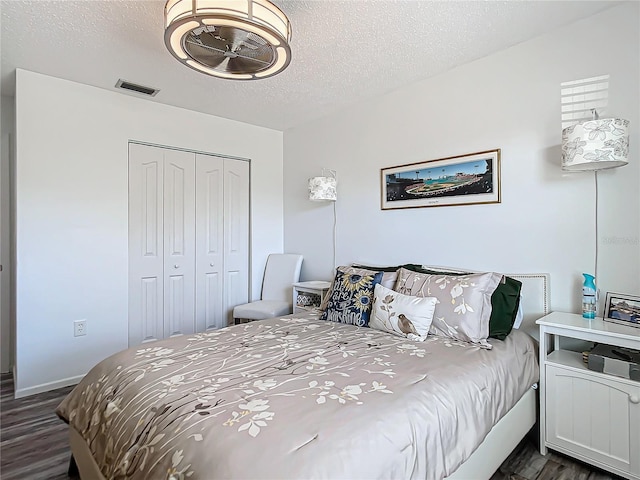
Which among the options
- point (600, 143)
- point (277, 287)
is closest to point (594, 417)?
point (600, 143)

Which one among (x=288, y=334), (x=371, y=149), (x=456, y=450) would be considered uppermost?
(x=371, y=149)

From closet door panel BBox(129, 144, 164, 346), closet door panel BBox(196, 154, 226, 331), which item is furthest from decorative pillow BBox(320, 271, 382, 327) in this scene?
closet door panel BBox(129, 144, 164, 346)

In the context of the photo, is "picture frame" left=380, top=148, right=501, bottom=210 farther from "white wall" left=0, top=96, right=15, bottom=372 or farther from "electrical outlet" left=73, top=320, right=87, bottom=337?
"white wall" left=0, top=96, right=15, bottom=372

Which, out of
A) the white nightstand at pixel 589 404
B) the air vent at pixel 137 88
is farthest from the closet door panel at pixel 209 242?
the white nightstand at pixel 589 404

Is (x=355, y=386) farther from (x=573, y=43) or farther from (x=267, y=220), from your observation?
(x=267, y=220)

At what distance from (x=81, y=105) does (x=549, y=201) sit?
12.1ft

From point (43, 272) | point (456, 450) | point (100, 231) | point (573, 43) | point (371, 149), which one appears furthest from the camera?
point (371, 149)

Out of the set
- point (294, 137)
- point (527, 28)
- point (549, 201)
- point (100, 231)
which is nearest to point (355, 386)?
point (549, 201)

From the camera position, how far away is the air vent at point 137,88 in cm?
289

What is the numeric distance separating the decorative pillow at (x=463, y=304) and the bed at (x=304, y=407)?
0.07 m

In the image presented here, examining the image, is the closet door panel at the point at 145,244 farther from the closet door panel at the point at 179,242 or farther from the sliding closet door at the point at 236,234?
the sliding closet door at the point at 236,234

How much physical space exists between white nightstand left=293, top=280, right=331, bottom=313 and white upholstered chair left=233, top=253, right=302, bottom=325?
19 centimetres

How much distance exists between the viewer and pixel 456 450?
1.30 m

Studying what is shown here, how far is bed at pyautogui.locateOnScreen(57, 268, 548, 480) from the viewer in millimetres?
1003
